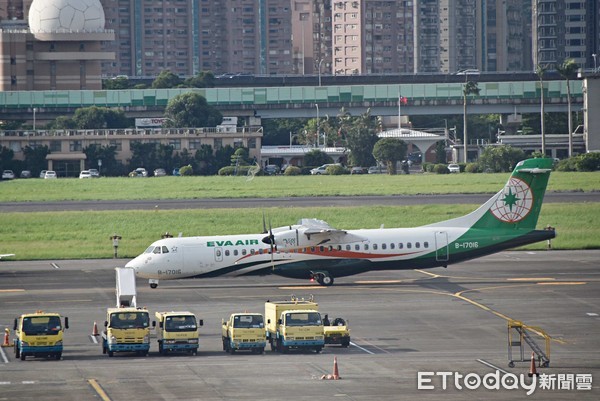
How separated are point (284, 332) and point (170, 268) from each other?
17.9 m

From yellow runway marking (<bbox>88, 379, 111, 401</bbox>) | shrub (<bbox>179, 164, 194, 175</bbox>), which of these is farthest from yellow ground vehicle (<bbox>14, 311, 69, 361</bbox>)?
shrub (<bbox>179, 164, 194, 175</bbox>)

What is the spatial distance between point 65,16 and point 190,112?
2886cm

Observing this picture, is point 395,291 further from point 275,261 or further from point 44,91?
point 44,91

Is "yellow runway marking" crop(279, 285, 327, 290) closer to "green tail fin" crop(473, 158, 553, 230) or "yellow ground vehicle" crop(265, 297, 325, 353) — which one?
"green tail fin" crop(473, 158, 553, 230)

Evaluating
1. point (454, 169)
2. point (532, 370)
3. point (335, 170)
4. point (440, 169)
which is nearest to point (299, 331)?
point (532, 370)

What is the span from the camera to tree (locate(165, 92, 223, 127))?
557 ft

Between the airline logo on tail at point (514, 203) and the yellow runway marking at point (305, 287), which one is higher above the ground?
the airline logo on tail at point (514, 203)

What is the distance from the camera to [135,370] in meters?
38.7

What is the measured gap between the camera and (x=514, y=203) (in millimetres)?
60344

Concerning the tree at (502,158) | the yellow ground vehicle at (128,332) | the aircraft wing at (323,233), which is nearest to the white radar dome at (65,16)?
the tree at (502,158)

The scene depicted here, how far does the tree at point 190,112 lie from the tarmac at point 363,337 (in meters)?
100

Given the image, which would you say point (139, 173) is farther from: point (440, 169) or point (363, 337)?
point (363, 337)

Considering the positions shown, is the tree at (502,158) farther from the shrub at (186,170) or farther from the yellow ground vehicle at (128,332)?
the yellow ground vehicle at (128,332)

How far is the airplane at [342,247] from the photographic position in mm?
58562
